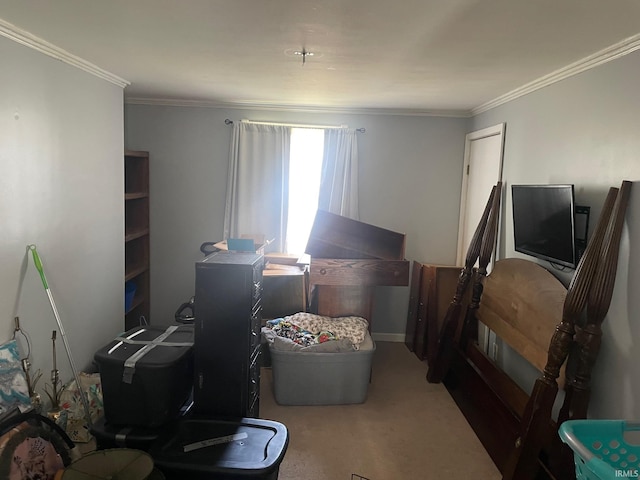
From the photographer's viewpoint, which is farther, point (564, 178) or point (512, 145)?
point (512, 145)

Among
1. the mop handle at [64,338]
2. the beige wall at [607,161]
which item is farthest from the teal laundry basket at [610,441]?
the mop handle at [64,338]

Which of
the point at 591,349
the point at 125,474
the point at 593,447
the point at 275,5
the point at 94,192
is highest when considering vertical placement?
the point at 275,5

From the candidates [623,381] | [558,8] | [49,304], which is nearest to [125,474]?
[49,304]

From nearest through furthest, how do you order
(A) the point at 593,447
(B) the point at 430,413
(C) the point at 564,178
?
(A) the point at 593,447 < (C) the point at 564,178 < (B) the point at 430,413

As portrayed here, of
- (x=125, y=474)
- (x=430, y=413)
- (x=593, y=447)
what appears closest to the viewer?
(x=593, y=447)

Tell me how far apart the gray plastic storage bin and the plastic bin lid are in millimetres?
780

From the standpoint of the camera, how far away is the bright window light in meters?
4.20

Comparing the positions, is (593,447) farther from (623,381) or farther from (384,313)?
(384,313)

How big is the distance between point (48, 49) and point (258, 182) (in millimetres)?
2015

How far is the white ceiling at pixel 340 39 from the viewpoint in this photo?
68.2 inches

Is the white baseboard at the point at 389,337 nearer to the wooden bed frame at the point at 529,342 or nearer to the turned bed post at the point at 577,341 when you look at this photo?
the wooden bed frame at the point at 529,342

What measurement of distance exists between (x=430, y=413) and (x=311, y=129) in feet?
8.54

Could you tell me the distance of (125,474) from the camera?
1998 mm

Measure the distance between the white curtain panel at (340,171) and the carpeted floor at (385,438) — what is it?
1.60 m
